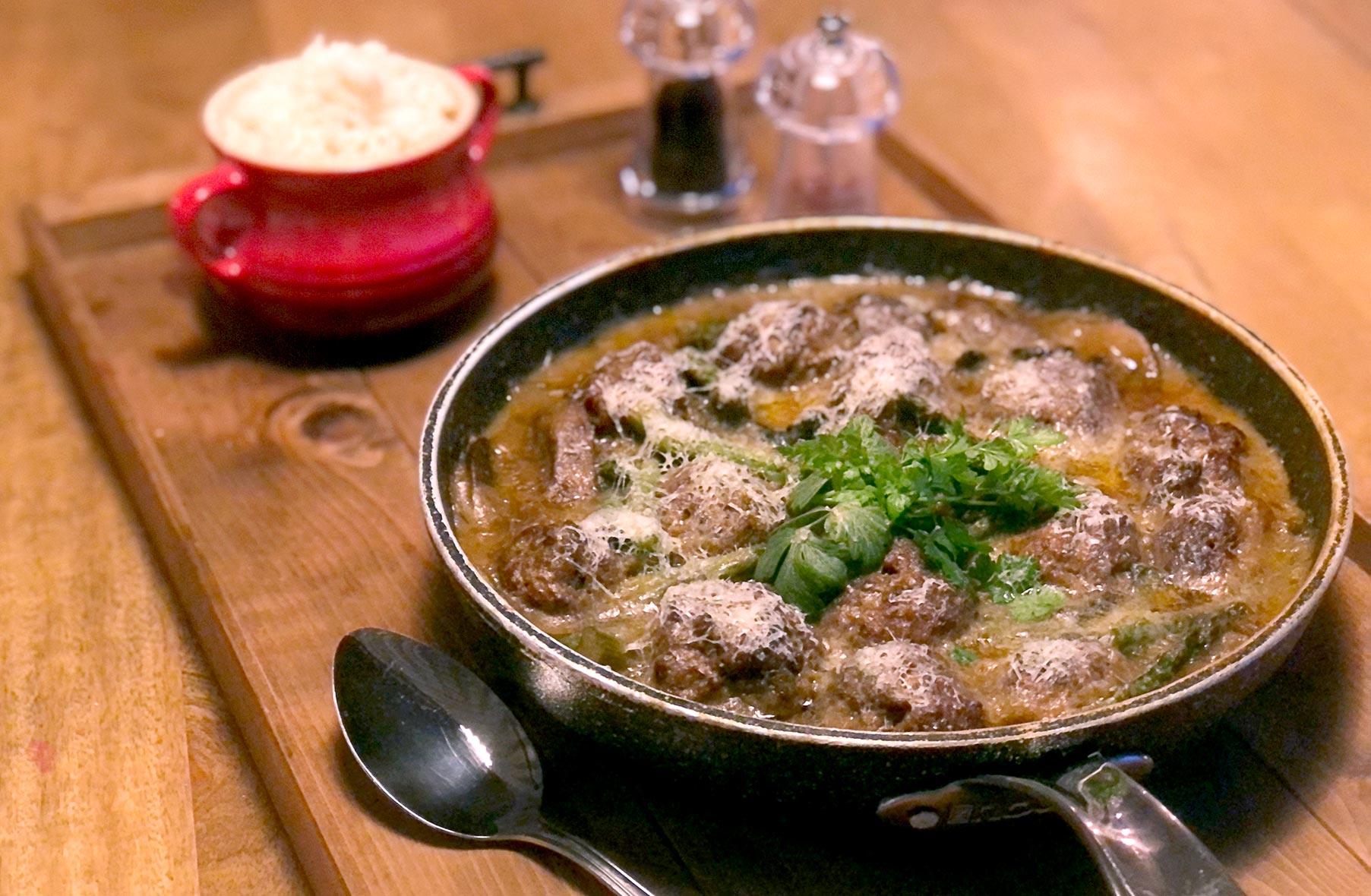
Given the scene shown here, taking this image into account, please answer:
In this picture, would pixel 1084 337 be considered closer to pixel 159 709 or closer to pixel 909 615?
pixel 909 615

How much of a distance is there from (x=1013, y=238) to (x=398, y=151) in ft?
4.05

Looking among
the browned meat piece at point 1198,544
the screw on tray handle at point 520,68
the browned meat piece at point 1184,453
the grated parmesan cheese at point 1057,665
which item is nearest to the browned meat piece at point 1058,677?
the grated parmesan cheese at point 1057,665

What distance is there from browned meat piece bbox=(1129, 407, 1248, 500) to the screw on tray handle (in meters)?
1.85

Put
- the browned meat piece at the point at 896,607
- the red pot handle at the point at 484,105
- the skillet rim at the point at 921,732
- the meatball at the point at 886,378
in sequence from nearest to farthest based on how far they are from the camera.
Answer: the skillet rim at the point at 921,732, the browned meat piece at the point at 896,607, the meatball at the point at 886,378, the red pot handle at the point at 484,105

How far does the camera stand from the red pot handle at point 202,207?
284cm

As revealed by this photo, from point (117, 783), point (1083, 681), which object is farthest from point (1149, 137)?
point (117, 783)

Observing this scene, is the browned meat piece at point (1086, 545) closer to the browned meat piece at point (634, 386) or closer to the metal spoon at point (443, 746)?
the browned meat piece at point (634, 386)

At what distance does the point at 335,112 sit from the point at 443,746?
1457 mm

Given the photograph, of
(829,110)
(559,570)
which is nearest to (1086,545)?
(559,570)

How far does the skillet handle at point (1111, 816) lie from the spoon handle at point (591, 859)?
1.14 feet

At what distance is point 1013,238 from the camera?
2.78 meters

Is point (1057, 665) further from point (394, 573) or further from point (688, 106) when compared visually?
point (688, 106)

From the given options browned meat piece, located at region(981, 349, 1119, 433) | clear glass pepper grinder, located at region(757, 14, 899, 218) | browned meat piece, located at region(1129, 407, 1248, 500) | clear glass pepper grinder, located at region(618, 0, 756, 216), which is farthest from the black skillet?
clear glass pepper grinder, located at region(618, 0, 756, 216)

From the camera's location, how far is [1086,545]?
2145 mm
